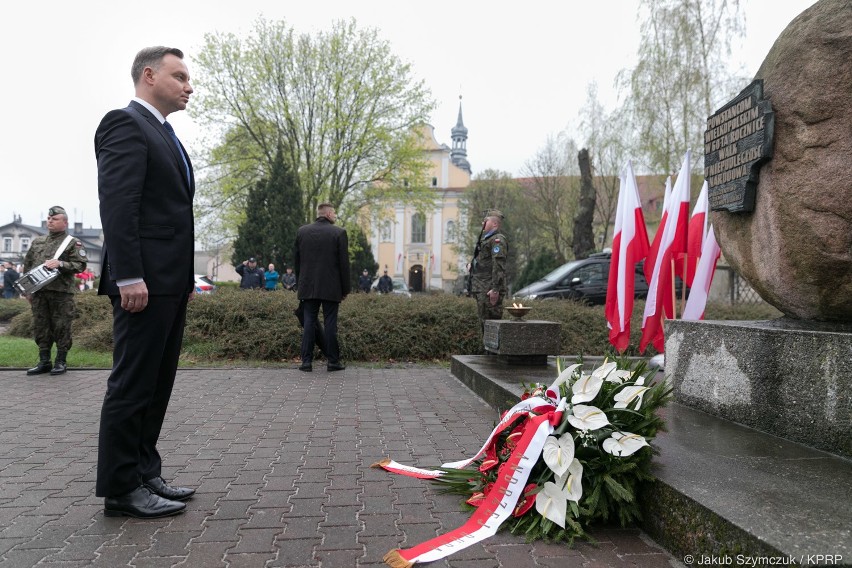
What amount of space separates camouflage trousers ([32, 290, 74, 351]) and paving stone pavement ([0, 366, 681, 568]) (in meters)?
1.24

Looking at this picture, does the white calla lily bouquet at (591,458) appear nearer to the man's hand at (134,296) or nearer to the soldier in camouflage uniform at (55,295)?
the man's hand at (134,296)

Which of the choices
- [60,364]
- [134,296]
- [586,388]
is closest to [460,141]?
[60,364]

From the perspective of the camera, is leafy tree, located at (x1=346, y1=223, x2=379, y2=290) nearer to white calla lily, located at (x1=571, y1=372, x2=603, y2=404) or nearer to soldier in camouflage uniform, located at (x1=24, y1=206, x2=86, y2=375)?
soldier in camouflage uniform, located at (x1=24, y1=206, x2=86, y2=375)

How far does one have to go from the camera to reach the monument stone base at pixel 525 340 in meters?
6.93

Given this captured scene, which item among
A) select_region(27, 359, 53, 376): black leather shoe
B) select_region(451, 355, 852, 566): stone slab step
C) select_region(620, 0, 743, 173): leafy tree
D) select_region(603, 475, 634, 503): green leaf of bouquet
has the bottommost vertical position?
select_region(27, 359, 53, 376): black leather shoe

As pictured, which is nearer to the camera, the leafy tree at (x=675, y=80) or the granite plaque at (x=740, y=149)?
the granite plaque at (x=740, y=149)

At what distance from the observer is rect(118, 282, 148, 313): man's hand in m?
2.80

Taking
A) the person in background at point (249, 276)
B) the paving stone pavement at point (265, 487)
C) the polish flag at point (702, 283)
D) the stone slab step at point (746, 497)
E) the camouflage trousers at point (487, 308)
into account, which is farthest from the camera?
the person in background at point (249, 276)

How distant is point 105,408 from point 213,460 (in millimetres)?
1198

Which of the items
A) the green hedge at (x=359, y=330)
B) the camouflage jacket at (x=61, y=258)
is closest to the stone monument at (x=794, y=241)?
the green hedge at (x=359, y=330)

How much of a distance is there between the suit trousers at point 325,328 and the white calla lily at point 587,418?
5280 millimetres

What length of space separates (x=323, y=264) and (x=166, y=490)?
190 inches

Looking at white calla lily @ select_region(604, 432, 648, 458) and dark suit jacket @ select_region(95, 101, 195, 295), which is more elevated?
dark suit jacket @ select_region(95, 101, 195, 295)

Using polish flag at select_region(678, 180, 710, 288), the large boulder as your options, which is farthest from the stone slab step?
polish flag at select_region(678, 180, 710, 288)
